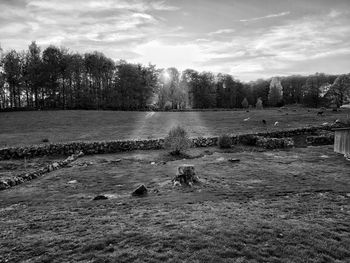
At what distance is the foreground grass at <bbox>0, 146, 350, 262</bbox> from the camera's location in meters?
6.80

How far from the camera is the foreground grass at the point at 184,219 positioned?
680cm

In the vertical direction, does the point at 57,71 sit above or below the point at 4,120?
above

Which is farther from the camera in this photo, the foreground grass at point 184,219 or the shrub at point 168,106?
the shrub at point 168,106

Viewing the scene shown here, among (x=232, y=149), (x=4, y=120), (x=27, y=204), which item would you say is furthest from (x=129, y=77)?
(x=27, y=204)

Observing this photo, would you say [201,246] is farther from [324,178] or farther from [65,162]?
[65,162]

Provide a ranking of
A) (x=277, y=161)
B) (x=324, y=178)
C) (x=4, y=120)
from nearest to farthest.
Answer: (x=324, y=178), (x=277, y=161), (x=4, y=120)

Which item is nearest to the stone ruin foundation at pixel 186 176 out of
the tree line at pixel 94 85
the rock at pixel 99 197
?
the rock at pixel 99 197

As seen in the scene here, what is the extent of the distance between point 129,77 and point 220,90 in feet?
131

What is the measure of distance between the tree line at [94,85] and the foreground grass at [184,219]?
59.6m

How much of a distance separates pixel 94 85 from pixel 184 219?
2876 inches

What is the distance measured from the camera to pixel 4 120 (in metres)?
50.4

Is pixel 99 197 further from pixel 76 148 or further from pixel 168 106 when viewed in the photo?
pixel 168 106

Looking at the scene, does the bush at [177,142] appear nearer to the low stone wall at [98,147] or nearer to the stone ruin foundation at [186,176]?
the low stone wall at [98,147]

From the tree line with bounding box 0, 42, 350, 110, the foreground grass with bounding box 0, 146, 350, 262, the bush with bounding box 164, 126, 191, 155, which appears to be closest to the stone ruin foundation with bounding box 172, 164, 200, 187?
the foreground grass with bounding box 0, 146, 350, 262
